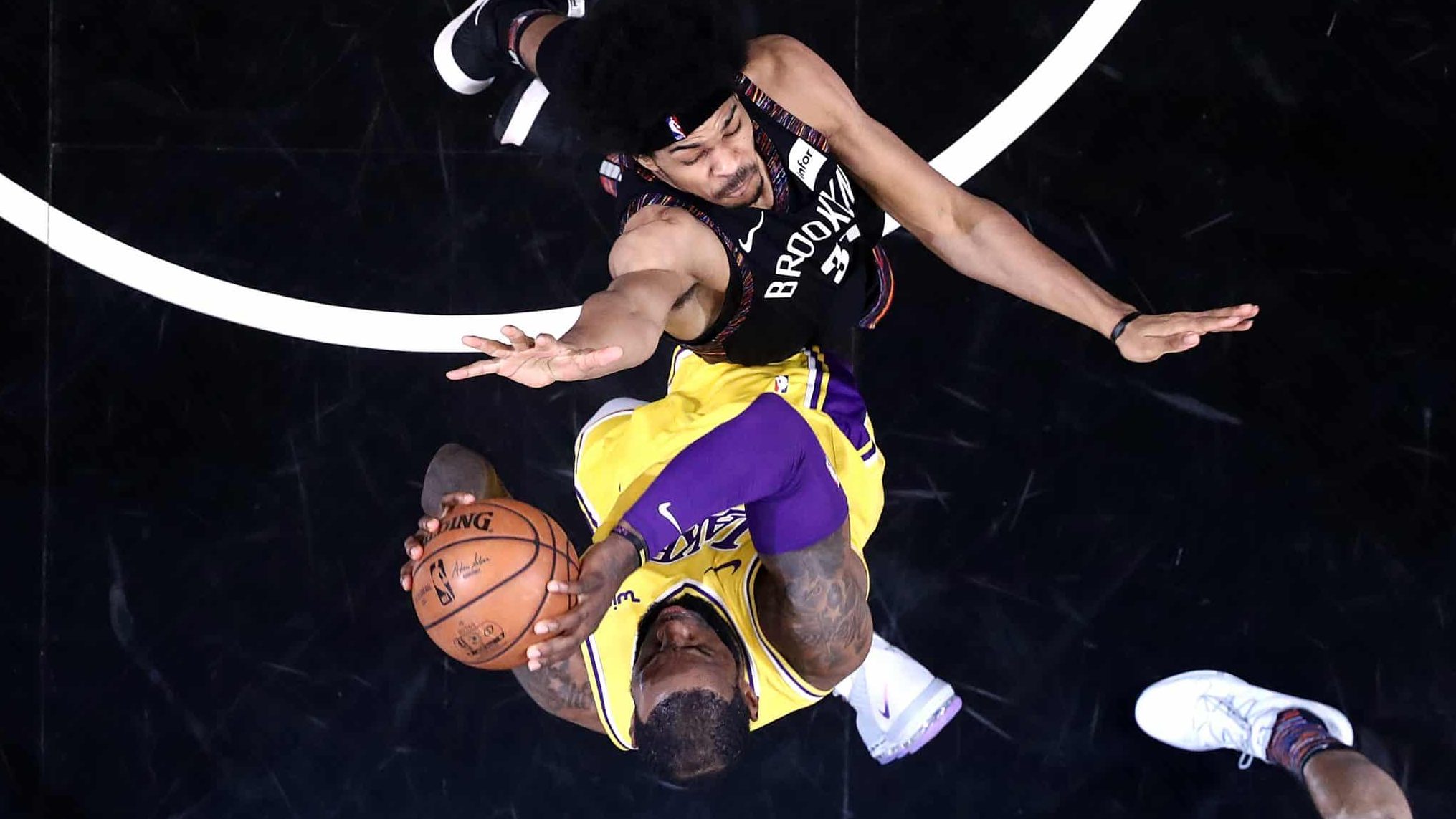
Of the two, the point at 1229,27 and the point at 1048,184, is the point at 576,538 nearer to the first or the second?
the point at 1048,184

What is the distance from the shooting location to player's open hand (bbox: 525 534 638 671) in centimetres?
254

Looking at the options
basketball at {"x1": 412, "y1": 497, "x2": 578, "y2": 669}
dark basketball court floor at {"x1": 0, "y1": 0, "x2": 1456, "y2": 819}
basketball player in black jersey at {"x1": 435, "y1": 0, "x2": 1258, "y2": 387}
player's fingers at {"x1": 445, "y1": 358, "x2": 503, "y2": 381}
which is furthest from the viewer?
dark basketball court floor at {"x1": 0, "y1": 0, "x2": 1456, "y2": 819}

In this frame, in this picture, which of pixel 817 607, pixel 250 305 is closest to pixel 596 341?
pixel 817 607

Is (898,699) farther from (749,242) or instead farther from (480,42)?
(480,42)

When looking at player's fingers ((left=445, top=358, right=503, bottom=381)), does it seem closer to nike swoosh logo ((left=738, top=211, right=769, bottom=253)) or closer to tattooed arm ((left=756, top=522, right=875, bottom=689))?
nike swoosh logo ((left=738, top=211, right=769, bottom=253))

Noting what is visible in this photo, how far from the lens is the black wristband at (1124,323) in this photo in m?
3.02

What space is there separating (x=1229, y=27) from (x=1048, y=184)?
0.86m

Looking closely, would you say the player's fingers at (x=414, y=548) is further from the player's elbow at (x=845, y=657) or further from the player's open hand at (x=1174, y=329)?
the player's open hand at (x=1174, y=329)

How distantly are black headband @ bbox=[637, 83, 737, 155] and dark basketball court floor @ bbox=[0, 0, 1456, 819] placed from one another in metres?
1.32

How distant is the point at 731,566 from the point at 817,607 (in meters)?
0.38

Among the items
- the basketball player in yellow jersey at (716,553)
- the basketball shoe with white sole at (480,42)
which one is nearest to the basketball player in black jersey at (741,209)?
the basketball shoe with white sole at (480,42)

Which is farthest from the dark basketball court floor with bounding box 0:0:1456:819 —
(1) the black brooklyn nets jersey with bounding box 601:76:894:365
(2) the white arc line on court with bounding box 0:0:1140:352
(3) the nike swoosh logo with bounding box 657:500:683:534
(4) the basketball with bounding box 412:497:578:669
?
(4) the basketball with bounding box 412:497:578:669

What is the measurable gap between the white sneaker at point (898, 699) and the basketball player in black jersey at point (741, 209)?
43.3 inches

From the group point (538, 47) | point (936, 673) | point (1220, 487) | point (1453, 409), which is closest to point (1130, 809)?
point (936, 673)
